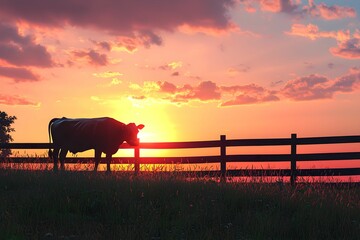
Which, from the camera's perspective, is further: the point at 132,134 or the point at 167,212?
the point at 132,134

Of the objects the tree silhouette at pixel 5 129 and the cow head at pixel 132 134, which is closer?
the cow head at pixel 132 134

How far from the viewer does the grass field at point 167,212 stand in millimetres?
7941

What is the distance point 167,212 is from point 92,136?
9125mm

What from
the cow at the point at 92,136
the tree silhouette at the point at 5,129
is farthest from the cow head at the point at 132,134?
the tree silhouette at the point at 5,129

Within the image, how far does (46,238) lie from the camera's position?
7.58 metres

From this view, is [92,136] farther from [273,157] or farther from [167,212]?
[167,212]

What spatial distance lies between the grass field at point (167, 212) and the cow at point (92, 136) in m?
6.48

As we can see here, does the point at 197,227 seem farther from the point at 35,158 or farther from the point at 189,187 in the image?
the point at 35,158

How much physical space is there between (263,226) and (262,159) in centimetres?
825

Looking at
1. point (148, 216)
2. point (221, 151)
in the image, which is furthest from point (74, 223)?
point (221, 151)

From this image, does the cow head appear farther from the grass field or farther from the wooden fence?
the grass field

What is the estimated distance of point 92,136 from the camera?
57.1ft

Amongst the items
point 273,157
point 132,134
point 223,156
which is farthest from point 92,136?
point 273,157

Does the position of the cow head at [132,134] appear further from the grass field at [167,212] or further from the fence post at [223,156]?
the grass field at [167,212]
